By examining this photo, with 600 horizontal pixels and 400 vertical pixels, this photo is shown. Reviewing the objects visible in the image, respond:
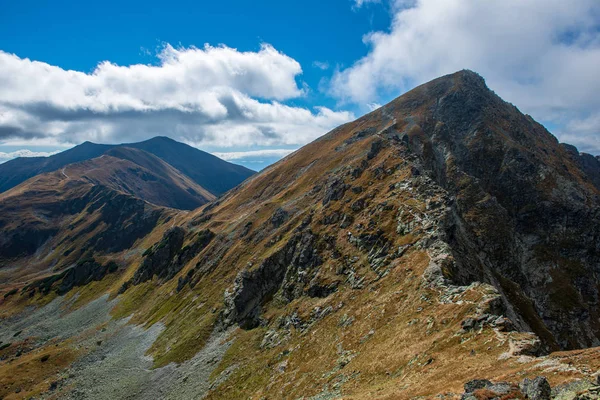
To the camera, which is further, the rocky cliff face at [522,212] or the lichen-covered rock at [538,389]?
the rocky cliff face at [522,212]

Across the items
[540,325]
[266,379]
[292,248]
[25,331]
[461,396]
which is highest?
[292,248]

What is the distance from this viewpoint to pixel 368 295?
192 ft

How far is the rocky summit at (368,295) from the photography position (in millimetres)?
35312

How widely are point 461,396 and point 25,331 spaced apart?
18176 cm

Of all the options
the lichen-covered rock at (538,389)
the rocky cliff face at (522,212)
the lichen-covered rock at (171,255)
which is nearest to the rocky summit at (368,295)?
the lichen-covered rock at (538,389)

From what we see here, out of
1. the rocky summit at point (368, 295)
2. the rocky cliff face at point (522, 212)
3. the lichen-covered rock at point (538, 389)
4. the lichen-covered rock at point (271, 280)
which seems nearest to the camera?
the lichen-covered rock at point (538, 389)

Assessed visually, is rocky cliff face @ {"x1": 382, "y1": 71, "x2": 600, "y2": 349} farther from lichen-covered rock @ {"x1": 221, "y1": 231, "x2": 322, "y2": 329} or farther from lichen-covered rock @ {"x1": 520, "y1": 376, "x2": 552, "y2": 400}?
lichen-covered rock @ {"x1": 520, "y1": 376, "x2": 552, "y2": 400}

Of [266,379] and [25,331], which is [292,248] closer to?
[266,379]

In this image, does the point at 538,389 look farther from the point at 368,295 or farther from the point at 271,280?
the point at 271,280

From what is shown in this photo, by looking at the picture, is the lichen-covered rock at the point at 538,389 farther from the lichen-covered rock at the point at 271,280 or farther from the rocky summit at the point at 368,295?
the lichen-covered rock at the point at 271,280

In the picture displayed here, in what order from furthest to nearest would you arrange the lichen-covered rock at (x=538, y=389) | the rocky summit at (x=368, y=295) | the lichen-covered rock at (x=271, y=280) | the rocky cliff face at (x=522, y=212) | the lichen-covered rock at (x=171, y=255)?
1. the lichen-covered rock at (x=171, y=255)
2. the rocky cliff face at (x=522, y=212)
3. the lichen-covered rock at (x=271, y=280)
4. the rocky summit at (x=368, y=295)
5. the lichen-covered rock at (x=538, y=389)

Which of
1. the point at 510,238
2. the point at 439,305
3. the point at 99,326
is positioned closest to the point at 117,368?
the point at 99,326

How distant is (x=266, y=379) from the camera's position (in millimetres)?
55812

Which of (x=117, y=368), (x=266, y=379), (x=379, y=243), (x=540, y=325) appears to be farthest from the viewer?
(x=117, y=368)
